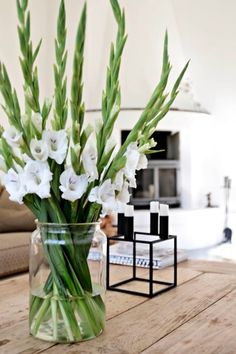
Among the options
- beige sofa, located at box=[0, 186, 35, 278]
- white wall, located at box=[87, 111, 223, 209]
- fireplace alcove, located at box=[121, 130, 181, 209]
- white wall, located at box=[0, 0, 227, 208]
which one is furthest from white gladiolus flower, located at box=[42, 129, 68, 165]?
fireplace alcove, located at box=[121, 130, 181, 209]

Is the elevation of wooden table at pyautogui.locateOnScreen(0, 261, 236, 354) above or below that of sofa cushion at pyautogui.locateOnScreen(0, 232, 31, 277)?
above

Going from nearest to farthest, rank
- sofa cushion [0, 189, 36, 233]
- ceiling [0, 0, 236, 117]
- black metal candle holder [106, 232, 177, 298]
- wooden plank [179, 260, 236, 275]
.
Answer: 1. black metal candle holder [106, 232, 177, 298]
2. wooden plank [179, 260, 236, 275]
3. sofa cushion [0, 189, 36, 233]
4. ceiling [0, 0, 236, 117]

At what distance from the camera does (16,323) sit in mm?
1150

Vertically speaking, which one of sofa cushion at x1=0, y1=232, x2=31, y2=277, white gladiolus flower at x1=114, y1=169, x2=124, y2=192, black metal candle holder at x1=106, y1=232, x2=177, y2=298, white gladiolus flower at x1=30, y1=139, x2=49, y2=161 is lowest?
sofa cushion at x1=0, y1=232, x2=31, y2=277

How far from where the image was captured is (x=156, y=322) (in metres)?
1.15

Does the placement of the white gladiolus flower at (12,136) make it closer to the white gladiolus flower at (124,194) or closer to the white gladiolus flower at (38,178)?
the white gladiolus flower at (38,178)

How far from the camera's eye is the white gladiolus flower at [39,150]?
95cm

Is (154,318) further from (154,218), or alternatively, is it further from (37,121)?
(37,121)

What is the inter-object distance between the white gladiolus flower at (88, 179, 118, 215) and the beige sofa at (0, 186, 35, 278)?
5.04 ft

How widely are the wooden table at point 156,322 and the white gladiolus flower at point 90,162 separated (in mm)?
376

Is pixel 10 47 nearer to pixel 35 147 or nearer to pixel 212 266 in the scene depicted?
pixel 212 266

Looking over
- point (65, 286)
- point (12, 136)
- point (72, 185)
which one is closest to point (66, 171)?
point (72, 185)

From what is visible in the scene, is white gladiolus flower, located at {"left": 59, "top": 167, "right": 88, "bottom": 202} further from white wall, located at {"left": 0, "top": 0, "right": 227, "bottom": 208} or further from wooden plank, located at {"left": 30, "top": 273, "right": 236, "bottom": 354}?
white wall, located at {"left": 0, "top": 0, "right": 227, "bottom": 208}

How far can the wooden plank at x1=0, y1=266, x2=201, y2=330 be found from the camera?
1210mm
